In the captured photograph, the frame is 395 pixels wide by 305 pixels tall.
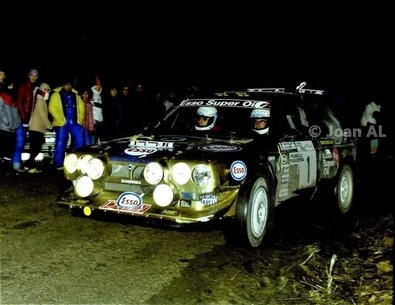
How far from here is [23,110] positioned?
324 inches

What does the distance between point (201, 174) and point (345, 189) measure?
334cm

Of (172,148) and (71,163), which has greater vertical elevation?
(172,148)

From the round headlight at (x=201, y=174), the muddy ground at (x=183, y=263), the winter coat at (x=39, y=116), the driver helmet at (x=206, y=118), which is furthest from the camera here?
the winter coat at (x=39, y=116)

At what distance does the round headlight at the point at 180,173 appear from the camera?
456 cm

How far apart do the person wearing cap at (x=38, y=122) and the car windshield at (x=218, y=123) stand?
3.17 meters

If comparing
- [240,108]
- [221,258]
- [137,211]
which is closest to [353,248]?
[221,258]

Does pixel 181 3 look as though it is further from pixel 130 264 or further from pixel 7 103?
pixel 130 264

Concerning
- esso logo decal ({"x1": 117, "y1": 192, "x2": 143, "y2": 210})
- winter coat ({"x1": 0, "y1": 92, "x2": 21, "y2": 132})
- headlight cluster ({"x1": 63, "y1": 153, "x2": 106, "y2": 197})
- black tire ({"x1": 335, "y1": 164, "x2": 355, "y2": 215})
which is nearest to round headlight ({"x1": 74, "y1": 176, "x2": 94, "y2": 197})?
headlight cluster ({"x1": 63, "y1": 153, "x2": 106, "y2": 197})

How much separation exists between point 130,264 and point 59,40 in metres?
14.8

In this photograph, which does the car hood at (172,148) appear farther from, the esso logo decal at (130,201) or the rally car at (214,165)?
the esso logo decal at (130,201)

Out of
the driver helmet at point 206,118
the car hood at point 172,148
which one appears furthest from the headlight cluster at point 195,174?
the driver helmet at point 206,118

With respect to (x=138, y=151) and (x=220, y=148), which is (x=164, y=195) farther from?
(x=220, y=148)

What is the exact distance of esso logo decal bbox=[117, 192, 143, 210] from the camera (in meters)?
4.64

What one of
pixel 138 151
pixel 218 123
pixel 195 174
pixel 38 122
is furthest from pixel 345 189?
pixel 38 122
